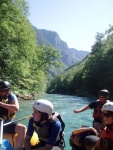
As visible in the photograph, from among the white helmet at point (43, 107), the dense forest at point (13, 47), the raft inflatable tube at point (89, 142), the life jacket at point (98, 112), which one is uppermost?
the dense forest at point (13, 47)

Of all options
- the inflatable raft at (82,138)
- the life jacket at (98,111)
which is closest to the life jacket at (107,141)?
the inflatable raft at (82,138)

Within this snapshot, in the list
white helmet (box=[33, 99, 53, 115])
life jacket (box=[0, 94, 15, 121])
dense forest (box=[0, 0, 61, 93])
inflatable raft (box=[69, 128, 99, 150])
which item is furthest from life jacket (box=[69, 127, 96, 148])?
dense forest (box=[0, 0, 61, 93])

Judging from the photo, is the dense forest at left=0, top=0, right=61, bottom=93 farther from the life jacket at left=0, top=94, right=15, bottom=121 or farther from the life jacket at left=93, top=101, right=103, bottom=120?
the life jacket at left=0, top=94, right=15, bottom=121

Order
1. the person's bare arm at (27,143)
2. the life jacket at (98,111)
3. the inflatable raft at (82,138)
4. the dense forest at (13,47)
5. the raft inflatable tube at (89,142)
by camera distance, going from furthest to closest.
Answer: the dense forest at (13,47) → the life jacket at (98,111) → the inflatable raft at (82,138) → the raft inflatable tube at (89,142) → the person's bare arm at (27,143)

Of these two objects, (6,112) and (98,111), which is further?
(98,111)

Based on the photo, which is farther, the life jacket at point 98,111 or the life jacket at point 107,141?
the life jacket at point 98,111

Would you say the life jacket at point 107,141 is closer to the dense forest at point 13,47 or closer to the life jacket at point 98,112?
the life jacket at point 98,112

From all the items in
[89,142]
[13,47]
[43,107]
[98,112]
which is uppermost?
[13,47]

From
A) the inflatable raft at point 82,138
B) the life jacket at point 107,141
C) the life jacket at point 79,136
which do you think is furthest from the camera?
the life jacket at point 79,136

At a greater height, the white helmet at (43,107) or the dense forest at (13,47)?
the dense forest at (13,47)

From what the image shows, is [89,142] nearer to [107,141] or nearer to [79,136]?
[79,136]

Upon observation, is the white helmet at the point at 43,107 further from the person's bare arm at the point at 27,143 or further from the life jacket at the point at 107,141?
the life jacket at the point at 107,141

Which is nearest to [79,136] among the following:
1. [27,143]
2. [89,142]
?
[89,142]

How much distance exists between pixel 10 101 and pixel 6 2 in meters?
15.3
